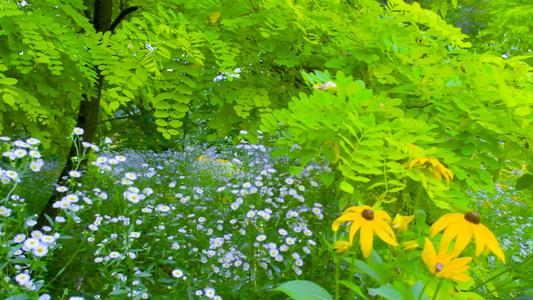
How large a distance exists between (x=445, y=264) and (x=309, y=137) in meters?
0.55

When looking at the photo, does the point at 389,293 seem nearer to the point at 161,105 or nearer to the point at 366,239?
the point at 366,239

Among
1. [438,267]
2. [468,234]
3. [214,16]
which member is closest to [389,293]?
[438,267]

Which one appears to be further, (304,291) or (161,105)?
(161,105)

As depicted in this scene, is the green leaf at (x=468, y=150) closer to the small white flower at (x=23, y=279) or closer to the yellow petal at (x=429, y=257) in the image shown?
the yellow petal at (x=429, y=257)

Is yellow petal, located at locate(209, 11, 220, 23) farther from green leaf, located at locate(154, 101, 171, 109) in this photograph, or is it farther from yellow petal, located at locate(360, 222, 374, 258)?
yellow petal, located at locate(360, 222, 374, 258)

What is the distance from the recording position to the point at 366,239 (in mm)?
860

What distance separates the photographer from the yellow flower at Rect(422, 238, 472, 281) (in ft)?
2.50

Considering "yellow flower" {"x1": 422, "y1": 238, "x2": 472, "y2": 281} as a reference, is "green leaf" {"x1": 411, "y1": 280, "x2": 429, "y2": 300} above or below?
below

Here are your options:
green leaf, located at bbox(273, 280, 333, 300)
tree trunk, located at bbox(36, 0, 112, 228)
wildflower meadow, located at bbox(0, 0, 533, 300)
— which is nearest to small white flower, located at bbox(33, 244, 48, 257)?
wildflower meadow, located at bbox(0, 0, 533, 300)

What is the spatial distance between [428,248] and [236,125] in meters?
1.59

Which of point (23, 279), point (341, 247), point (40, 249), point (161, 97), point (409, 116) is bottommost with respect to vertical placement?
point (23, 279)

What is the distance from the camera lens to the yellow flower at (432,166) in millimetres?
1022

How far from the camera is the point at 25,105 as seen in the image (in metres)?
2.23

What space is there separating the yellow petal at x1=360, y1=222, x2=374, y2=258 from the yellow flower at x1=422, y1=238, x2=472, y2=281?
11cm
